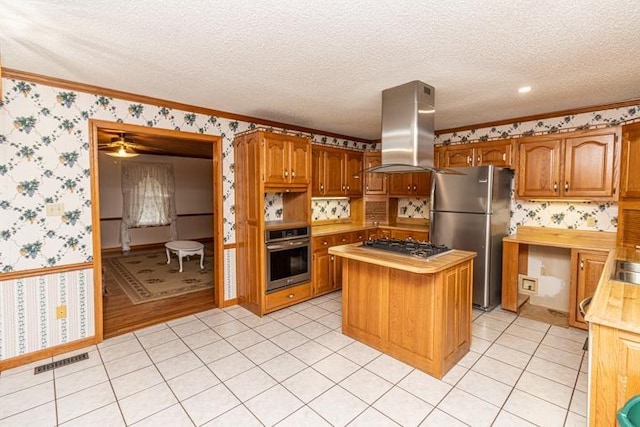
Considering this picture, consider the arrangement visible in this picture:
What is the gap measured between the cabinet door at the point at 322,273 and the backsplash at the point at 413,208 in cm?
185

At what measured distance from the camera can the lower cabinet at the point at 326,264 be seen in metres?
4.28

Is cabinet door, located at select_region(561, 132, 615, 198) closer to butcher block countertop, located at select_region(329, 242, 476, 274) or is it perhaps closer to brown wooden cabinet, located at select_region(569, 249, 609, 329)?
brown wooden cabinet, located at select_region(569, 249, 609, 329)

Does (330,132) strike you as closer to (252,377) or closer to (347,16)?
(347,16)

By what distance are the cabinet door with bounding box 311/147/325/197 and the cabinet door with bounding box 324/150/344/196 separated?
8cm

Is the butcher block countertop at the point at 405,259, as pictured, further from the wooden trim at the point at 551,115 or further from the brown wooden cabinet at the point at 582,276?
the wooden trim at the point at 551,115

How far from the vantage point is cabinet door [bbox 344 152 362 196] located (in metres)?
5.12

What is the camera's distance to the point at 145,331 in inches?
131

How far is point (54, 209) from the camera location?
2803mm

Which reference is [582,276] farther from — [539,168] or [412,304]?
[412,304]

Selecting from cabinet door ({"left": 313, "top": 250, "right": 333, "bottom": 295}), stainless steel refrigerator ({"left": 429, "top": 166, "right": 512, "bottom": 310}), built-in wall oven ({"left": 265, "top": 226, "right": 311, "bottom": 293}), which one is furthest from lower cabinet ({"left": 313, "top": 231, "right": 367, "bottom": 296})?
stainless steel refrigerator ({"left": 429, "top": 166, "right": 512, "bottom": 310})

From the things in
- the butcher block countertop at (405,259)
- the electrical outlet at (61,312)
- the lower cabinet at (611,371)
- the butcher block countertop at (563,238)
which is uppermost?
the butcher block countertop at (563,238)

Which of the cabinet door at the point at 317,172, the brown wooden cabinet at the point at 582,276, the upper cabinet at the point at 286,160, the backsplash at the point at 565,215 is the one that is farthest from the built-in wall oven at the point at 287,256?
the brown wooden cabinet at the point at 582,276

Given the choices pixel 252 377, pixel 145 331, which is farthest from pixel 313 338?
pixel 145 331

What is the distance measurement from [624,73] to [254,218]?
371 cm
